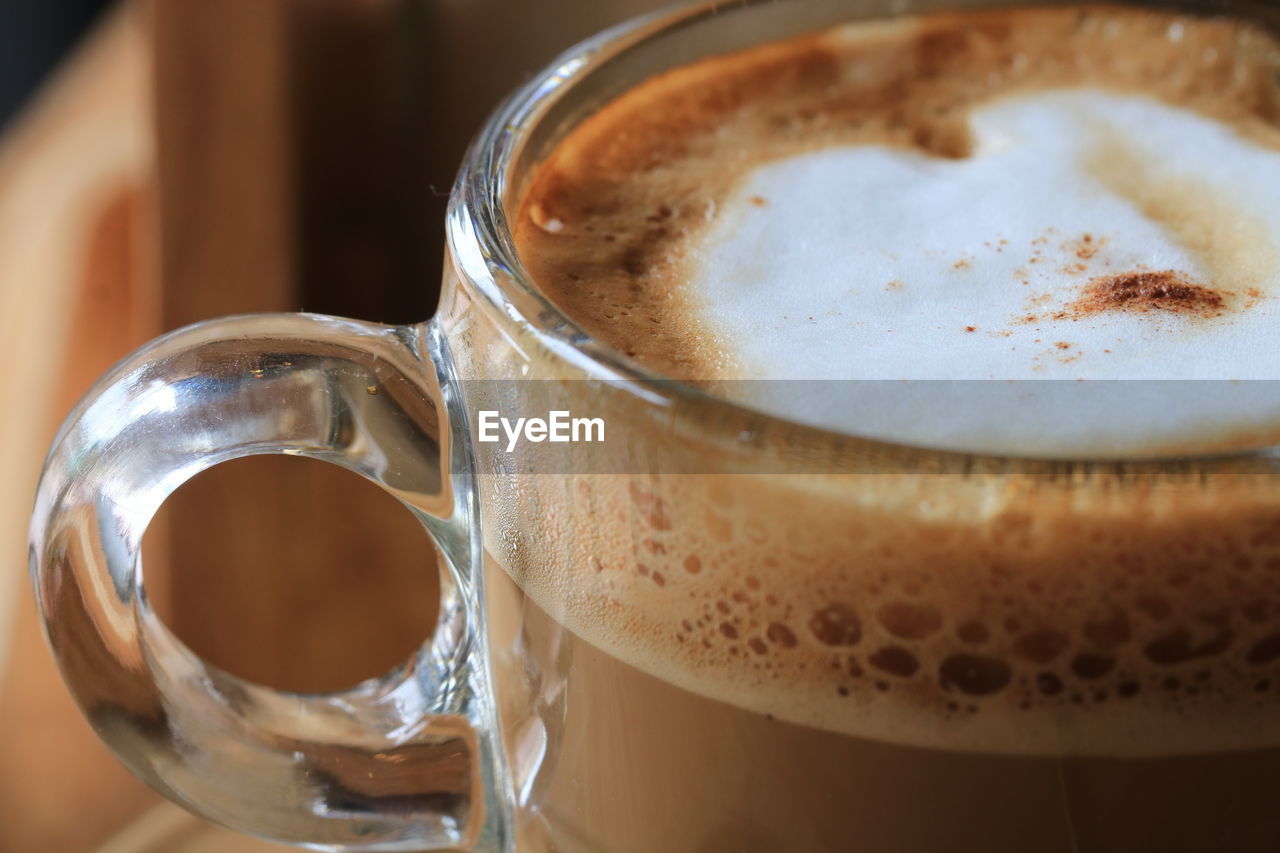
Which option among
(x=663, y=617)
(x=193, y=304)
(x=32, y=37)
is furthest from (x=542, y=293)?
(x=32, y=37)

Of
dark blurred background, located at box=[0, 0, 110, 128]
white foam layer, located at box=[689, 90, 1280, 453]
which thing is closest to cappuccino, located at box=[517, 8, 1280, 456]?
white foam layer, located at box=[689, 90, 1280, 453]

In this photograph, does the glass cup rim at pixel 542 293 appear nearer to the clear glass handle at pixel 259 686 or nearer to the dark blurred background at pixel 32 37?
the clear glass handle at pixel 259 686

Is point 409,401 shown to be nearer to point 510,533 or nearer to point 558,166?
point 510,533

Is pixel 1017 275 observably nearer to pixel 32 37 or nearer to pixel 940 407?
pixel 940 407

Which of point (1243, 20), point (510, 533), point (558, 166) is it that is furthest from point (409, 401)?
point (1243, 20)

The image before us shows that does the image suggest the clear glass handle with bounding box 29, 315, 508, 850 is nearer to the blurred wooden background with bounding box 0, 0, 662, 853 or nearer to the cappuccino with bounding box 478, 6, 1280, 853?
the cappuccino with bounding box 478, 6, 1280, 853

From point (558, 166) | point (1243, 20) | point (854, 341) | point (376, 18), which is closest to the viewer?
point (854, 341)
